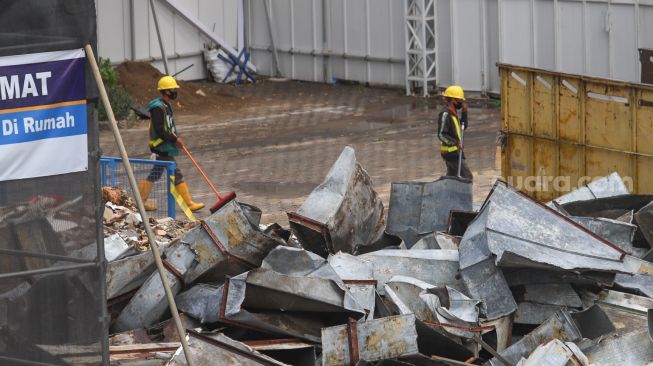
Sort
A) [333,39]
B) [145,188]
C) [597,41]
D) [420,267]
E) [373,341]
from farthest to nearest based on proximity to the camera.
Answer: [333,39], [597,41], [145,188], [420,267], [373,341]

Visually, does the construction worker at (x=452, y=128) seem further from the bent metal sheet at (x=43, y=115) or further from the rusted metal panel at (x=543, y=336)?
the bent metal sheet at (x=43, y=115)

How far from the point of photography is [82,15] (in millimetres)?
6727

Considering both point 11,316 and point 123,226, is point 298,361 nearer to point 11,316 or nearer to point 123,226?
point 11,316

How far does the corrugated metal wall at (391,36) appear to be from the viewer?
69.8 feet

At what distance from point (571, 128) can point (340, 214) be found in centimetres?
440

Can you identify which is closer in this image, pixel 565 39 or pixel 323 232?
pixel 323 232

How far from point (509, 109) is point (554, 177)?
994 millimetres

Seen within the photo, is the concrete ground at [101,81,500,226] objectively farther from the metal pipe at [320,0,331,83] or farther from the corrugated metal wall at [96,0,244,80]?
the corrugated metal wall at [96,0,244,80]

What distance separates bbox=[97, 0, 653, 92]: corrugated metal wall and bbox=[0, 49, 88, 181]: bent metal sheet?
15.3 metres

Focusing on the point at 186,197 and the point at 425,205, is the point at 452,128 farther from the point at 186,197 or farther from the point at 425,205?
the point at 186,197

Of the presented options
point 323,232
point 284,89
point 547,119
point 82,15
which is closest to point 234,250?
point 323,232

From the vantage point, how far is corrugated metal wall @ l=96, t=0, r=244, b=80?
85.7 ft

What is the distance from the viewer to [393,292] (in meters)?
9.05

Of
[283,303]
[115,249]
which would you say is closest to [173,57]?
[115,249]
